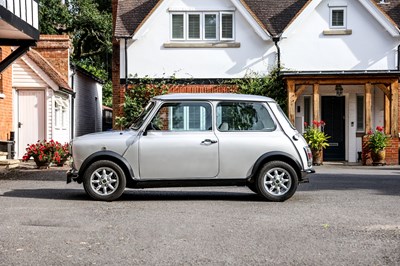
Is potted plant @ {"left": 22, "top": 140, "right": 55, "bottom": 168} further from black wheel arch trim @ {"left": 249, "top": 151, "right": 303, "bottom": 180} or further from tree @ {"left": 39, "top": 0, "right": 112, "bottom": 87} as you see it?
tree @ {"left": 39, "top": 0, "right": 112, "bottom": 87}

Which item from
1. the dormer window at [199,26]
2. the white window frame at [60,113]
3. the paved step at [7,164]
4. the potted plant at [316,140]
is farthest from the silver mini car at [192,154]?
the white window frame at [60,113]

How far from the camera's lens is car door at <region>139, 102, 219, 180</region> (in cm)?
1152

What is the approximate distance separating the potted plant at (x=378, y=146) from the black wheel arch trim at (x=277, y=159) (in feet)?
43.1

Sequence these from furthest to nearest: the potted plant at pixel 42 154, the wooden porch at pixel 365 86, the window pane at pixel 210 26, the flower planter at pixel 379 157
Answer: the window pane at pixel 210 26
the wooden porch at pixel 365 86
the flower planter at pixel 379 157
the potted plant at pixel 42 154

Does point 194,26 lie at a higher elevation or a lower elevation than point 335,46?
higher

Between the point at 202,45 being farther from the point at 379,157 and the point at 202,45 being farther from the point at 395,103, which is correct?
the point at 379,157

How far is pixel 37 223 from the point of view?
8.79 metres

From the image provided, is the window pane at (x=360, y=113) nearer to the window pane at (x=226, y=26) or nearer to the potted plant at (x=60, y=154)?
the window pane at (x=226, y=26)

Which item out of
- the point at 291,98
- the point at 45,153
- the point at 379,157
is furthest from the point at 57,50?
the point at 379,157

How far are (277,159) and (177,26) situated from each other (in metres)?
15.8

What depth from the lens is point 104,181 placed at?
11.4 meters

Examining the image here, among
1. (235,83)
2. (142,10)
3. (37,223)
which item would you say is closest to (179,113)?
(37,223)

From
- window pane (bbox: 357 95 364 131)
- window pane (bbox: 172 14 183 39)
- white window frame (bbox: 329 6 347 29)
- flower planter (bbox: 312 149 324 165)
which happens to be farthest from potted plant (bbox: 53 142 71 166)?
window pane (bbox: 357 95 364 131)

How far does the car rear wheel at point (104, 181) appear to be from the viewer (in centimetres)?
1138
